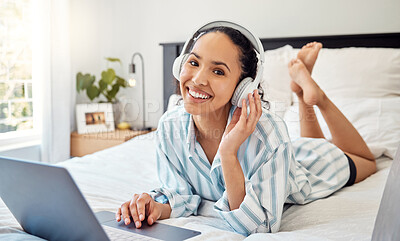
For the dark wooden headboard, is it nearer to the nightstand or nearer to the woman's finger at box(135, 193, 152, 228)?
the nightstand

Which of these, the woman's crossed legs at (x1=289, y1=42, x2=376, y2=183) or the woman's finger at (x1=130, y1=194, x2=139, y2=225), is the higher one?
the woman's crossed legs at (x1=289, y1=42, x2=376, y2=183)

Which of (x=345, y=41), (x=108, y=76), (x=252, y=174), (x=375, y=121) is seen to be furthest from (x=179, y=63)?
(x=108, y=76)

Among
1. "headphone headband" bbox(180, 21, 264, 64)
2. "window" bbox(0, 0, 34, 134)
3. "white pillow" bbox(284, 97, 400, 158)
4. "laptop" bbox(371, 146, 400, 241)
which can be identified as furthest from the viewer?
"window" bbox(0, 0, 34, 134)

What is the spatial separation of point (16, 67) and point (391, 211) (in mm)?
2787

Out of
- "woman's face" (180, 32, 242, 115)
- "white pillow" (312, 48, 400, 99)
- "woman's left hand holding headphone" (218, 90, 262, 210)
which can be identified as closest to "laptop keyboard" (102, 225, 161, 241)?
"woman's left hand holding headphone" (218, 90, 262, 210)

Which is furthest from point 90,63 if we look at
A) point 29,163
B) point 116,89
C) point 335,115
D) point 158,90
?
point 29,163

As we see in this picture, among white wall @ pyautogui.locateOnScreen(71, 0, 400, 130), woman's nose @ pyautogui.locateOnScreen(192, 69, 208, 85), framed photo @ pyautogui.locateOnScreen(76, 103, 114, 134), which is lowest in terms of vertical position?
framed photo @ pyautogui.locateOnScreen(76, 103, 114, 134)

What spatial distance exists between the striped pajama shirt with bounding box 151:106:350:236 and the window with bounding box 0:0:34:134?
1918 millimetres

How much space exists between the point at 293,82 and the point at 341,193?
24.0 inches

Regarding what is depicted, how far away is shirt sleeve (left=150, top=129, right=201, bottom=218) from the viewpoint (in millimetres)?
1173

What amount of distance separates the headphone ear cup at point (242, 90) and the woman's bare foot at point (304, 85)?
621 mm

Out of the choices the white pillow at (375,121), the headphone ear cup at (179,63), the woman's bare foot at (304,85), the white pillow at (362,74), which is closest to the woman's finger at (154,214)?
the headphone ear cup at (179,63)

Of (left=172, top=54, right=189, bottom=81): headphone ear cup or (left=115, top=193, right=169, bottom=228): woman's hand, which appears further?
(left=172, top=54, right=189, bottom=81): headphone ear cup

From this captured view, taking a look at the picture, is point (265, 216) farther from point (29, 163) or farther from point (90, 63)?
point (90, 63)
